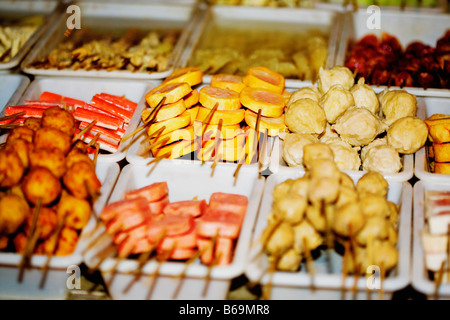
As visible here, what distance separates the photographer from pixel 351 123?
229 cm

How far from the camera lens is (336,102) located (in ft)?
7.87

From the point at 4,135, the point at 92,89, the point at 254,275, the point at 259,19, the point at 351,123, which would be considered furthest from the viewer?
the point at 259,19

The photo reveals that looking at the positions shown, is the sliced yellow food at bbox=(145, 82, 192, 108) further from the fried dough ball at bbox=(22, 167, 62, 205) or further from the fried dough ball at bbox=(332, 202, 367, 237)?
the fried dough ball at bbox=(332, 202, 367, 237)

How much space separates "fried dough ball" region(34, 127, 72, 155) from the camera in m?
2.20

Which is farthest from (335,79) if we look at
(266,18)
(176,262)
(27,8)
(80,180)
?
(27,8)

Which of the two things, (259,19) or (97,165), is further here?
(259,19)

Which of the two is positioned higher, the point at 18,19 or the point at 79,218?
the point at 18,19

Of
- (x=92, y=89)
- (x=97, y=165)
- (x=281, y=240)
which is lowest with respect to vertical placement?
(x=281, y=240)

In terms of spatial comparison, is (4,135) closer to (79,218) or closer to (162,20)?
(79,218)

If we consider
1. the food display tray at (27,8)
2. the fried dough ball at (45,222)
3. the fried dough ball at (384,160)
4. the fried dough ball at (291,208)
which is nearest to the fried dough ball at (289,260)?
the fried dough ball at (291,208)

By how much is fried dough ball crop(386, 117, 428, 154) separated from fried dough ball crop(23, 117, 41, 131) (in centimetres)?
187

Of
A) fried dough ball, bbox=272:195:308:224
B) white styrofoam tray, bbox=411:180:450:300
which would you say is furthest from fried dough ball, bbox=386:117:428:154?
fried dough ball, bbox=272:195:308:224
